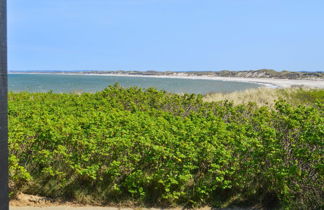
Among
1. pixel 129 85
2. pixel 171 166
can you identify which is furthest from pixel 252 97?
pixel 129 85

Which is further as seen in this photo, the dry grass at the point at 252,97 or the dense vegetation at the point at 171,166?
the dry grass at the point at 252,97

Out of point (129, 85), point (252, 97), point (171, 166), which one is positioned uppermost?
point (252, 97)

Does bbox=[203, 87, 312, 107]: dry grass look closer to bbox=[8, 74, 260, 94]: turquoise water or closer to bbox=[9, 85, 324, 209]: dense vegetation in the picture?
bbox=[8, 74, 260, 94]: turquoise water

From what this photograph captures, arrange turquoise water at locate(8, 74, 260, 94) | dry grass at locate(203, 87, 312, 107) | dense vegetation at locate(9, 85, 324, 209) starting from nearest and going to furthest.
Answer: dense vegetation at locate(9, 85, 324, 209), dry grass at locate(203, 87, 312, 107), turquoise water at locate(8, 74, 260, 94)

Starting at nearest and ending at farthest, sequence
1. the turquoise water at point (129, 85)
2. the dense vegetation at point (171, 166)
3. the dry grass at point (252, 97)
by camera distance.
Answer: the dense vegetation at point (171, 166) < the dry grass at point (252, 97) < the turquoise water at point (129, 85)

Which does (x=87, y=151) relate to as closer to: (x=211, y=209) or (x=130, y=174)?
(x=130, y=174)

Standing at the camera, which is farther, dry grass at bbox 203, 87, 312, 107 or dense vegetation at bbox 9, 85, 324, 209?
dry grass at bbox 203, 87, 312, 107

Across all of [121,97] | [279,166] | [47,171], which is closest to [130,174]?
[47,171]

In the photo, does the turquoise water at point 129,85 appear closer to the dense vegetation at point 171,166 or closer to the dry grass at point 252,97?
the dry grass at point 252,97

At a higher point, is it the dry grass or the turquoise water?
the dry grass

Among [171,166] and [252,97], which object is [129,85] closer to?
[252,97]

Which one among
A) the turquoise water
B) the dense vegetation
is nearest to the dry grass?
the turquoise water

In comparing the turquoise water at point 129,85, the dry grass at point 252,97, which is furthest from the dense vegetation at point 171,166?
the turquoise water at point 129,85
